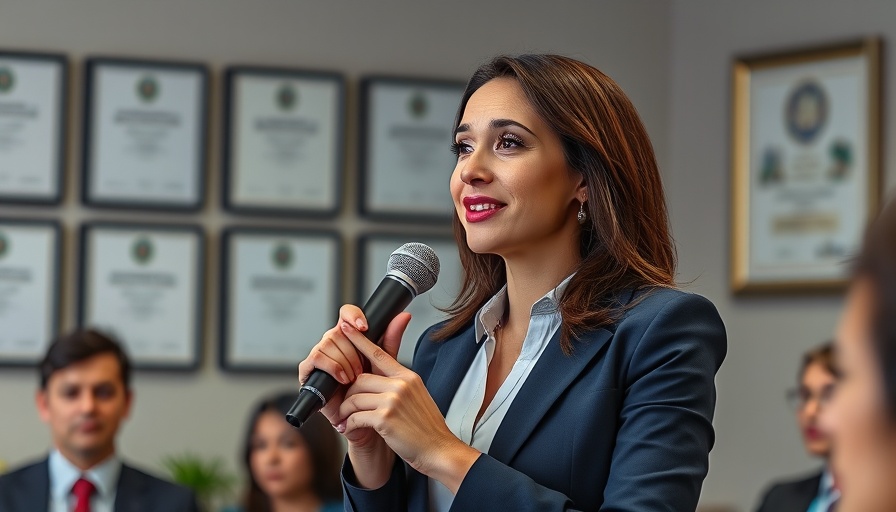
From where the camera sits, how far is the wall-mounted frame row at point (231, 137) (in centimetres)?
497

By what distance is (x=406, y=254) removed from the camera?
6.18ft

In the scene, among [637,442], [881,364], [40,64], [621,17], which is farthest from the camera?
[621,17]

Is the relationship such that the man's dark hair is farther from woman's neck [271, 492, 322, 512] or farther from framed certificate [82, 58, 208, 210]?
framed certificate [82, 58, 208, 210]

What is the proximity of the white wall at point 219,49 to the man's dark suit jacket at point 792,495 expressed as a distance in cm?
189

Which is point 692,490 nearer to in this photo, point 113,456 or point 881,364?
point 881,364

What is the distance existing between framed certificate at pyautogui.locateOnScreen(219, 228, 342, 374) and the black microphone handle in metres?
3.31

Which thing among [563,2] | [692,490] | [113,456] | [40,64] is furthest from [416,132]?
[692,490]

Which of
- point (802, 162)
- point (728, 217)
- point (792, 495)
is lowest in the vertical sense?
point (792, 495)

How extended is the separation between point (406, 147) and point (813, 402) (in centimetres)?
198

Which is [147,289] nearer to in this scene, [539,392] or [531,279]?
[531,279]

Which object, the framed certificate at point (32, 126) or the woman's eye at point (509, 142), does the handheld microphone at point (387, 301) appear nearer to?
the woman's eye at point (509, 142)

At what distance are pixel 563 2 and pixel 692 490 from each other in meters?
4.20

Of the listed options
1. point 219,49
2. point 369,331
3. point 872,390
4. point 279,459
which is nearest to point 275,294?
point 279,459

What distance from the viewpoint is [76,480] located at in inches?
158
